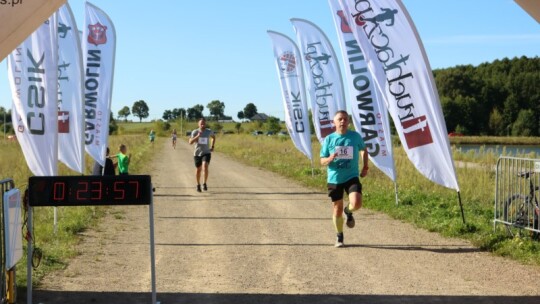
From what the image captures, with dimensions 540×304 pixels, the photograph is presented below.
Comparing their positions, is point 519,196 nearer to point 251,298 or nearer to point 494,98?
point 251,298

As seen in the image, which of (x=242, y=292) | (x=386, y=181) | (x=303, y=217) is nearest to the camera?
(x=242, y=292)

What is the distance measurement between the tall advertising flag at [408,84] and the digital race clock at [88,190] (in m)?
5.86

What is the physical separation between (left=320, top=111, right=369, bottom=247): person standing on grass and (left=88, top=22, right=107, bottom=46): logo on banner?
278 inches

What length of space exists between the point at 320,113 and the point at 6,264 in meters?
14.4

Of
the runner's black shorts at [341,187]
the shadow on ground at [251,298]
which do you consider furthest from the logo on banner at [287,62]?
the shadow on ground at [251,298]

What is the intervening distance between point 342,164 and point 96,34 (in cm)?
753

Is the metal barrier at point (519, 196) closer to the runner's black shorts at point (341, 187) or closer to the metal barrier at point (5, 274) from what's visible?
the runner's black shorts at point (341, 187)

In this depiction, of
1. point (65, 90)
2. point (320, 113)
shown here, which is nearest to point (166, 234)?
point (65, 90)

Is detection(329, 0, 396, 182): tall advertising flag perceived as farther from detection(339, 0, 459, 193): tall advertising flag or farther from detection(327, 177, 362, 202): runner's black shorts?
detection(327, 177, 362, 202): runner's black shorts

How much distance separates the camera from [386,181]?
18.7 metres

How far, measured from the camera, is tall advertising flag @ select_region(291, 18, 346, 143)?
745 inches

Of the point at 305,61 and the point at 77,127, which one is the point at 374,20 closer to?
the point at 77,127

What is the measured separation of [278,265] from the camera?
757cm

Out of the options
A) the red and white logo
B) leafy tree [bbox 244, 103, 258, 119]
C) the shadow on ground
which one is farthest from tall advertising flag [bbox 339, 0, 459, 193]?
leafy tree [bbox 244, 103, 258, 119]
